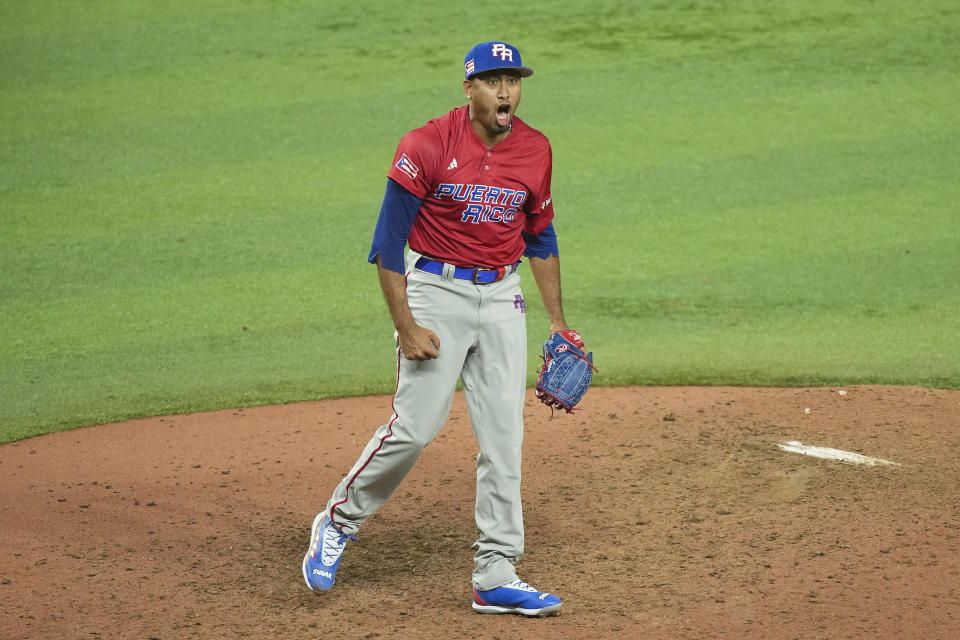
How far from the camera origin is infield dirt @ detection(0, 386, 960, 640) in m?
4.09

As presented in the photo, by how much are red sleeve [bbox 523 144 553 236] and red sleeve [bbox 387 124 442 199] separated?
445 mm

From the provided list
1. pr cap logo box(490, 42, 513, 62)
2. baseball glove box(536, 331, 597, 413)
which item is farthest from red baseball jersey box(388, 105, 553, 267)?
baseball glove box(536, 331, 597, 413)

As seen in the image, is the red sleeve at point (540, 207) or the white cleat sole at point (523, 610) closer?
the white cleat sole at point (523, 610)

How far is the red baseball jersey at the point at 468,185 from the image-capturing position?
408 cm

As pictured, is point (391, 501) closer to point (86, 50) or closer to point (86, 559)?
point (86, 559)

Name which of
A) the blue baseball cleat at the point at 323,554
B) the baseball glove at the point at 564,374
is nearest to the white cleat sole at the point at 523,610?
the blue baseball cleat at the point at 323,554

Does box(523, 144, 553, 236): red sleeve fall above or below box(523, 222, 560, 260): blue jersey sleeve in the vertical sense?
above

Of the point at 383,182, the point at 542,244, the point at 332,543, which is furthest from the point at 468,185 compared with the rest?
the point at 383,182

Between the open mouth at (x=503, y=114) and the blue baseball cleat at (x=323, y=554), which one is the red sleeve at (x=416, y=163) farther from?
the blue baseball cleat at (x=323, y=554)

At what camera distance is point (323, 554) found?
4.30 metres

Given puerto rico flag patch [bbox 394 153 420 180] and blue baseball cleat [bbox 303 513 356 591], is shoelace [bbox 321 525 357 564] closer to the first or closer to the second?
blue baseball cleat [bbox 303 513 356 591]

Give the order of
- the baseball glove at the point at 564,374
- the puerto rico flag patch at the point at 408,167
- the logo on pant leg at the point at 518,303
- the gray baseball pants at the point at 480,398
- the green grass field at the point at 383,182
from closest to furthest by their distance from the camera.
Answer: the puerto rico flag patch at the point at 408,167
the gray baseball pants at the point at 480,398
the logo on pant leg at the point at 518,303
the baseball glove at the point at 564,374
the green grass field at the point at 383,182

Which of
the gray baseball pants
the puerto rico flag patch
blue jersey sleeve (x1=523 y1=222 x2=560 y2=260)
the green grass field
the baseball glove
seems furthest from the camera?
the green grass field

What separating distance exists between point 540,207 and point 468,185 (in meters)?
0.37
